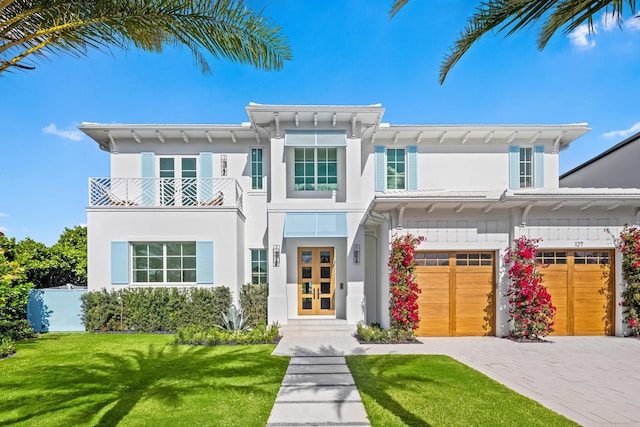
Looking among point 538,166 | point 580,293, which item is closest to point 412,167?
point 538,166

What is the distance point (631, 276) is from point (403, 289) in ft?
24.6

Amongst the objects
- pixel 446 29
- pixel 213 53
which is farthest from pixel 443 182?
pixel 213 53

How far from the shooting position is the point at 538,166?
46.2 ft

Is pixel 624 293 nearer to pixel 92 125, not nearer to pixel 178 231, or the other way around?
pixel 178 231

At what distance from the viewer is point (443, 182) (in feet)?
46.6

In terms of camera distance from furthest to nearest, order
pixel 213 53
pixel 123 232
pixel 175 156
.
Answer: pixel 175 156 < pixel 123 232 < pixel 213 53

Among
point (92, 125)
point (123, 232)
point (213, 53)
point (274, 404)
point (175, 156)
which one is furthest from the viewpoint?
point (175, 156)

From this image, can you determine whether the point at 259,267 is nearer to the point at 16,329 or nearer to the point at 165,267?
the point at 165,267

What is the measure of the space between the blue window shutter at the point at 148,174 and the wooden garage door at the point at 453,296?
11.0m

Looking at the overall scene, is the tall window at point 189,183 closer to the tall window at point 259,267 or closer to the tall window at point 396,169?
the tall window at point 259,267

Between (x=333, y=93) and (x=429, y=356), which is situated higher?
(x=333, y=93)

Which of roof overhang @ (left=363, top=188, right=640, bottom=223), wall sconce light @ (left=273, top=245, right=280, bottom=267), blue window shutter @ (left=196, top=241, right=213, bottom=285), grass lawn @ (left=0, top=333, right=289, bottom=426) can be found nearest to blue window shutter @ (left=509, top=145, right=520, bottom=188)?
roof overhang @ (left=363, top=188, right=640, bottom=223)

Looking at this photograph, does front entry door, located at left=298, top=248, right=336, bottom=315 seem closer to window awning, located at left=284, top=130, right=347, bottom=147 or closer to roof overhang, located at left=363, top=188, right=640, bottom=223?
roof overhang, located at left=363, top=188, right=640, bottom=223

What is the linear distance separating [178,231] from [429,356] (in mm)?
9528
